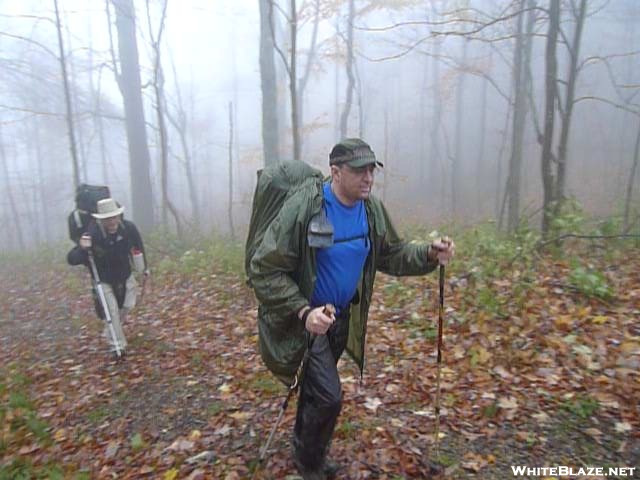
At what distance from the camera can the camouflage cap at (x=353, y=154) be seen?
2957 mm

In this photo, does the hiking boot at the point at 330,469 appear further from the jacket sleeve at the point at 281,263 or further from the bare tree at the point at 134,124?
the bare tree at the point at 134,124

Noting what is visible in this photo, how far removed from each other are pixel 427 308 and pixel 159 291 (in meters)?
6.15

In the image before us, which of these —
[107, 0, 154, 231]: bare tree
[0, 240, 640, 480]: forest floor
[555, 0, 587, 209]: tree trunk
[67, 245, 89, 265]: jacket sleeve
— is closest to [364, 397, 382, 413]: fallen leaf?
[0, 240, 640, 480]: forest floor

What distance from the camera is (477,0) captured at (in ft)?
105

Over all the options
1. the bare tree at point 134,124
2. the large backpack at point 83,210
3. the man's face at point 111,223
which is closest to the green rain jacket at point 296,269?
the man's face at point 111,223

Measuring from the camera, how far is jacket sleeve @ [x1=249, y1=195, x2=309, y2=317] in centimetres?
289

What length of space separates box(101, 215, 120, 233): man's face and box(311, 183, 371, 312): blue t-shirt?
4.36m

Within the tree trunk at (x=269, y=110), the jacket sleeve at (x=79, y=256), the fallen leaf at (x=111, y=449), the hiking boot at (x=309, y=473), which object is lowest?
the fallen leaf at (x=111, y=449)

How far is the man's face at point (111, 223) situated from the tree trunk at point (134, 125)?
887cm

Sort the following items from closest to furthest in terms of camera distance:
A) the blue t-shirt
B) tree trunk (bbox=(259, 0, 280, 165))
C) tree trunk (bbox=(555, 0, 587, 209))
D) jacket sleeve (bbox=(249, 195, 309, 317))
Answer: jacket sleeve (bbox=(249, 195, 309, 317)) → the blue t-shirt → tree trunk (bbox=(555, 0, 587, 209)) → tree trunk (bbox=(259, 0, 280, 165))

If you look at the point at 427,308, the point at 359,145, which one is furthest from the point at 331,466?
the point at 427,308

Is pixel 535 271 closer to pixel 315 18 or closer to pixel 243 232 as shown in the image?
pixel 243 232

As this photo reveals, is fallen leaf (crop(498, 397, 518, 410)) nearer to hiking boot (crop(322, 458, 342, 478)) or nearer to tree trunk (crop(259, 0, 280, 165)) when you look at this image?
hiking boot (crop(322, 458, 342, 478))

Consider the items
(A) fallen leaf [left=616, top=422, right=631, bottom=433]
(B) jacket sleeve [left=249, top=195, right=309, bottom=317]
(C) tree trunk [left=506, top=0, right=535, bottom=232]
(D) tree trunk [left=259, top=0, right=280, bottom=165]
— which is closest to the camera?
(B) jacket sleeve [left=249, top=195, right=309, bottom=317]
